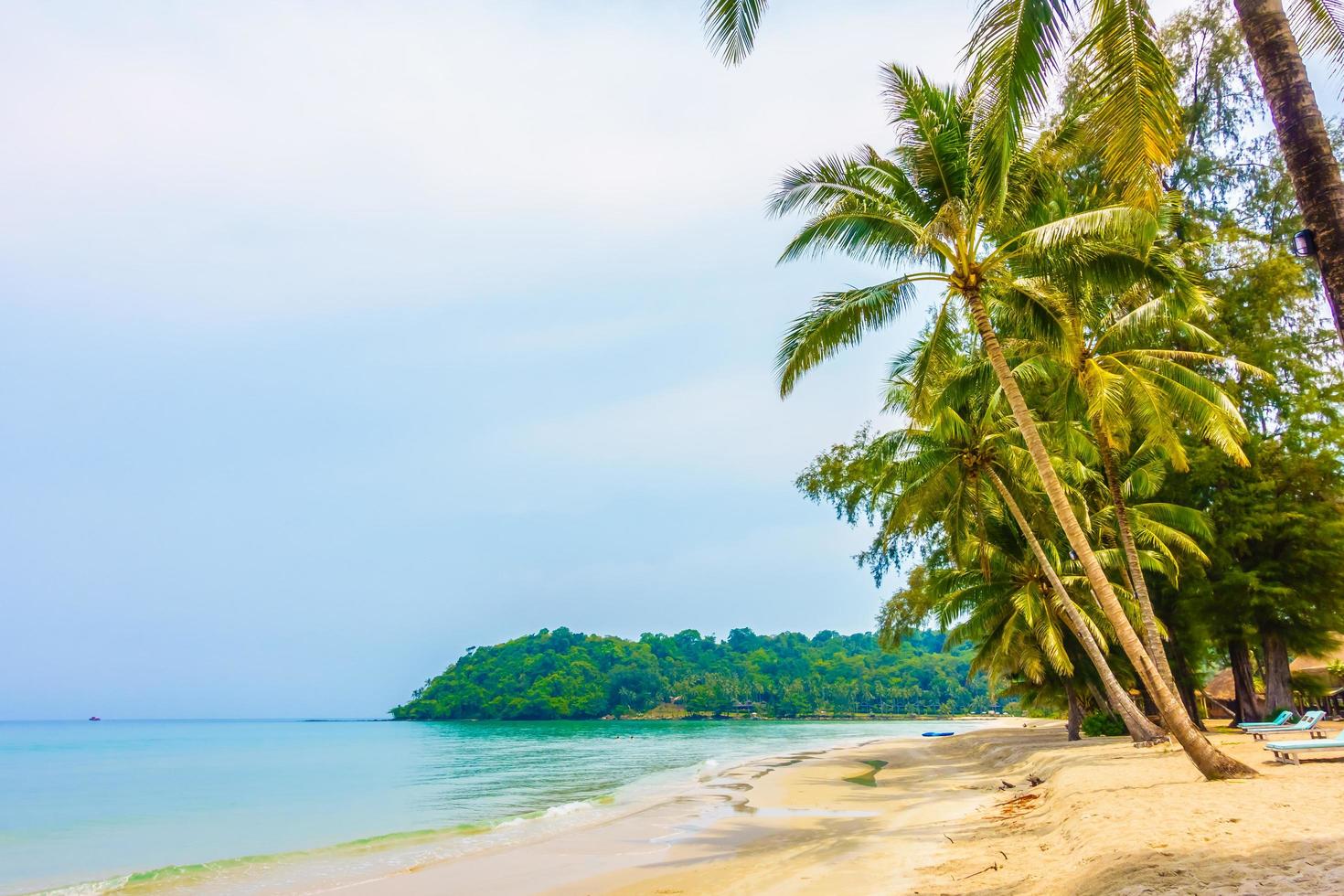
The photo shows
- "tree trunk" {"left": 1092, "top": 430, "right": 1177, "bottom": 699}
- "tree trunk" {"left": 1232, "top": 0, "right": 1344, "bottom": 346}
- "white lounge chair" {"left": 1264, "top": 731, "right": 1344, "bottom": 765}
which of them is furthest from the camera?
"tree trunk" {"left": 1092, "top": 430, "right": 1177, "bottom": 699}

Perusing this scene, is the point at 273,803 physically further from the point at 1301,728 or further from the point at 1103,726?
the point at 1301,728

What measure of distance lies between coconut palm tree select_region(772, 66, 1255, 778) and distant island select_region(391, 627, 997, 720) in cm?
10084

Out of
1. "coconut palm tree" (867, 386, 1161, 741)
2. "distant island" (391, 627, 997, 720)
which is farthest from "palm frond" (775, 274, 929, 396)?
"distant island" (391, 627, 997, 720)

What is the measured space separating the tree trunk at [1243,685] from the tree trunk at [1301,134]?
19991 mm

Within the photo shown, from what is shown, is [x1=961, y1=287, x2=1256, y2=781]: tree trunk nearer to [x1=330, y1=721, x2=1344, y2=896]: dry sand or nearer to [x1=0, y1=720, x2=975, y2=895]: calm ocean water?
[x1=330, y1=721, x2=1344, y2=896]: dry sand

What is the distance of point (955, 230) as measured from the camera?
10117mm

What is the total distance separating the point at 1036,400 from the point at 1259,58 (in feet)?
49.7

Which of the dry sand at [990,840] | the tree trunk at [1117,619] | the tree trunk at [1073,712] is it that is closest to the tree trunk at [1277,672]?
the dry sand at [990,840]

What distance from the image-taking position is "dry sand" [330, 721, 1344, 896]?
5.32 meters

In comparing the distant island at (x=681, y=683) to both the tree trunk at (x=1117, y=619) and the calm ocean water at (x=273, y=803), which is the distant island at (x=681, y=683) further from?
the tree trunk at (x=1117, y=619)

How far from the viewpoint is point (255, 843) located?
15.4 m

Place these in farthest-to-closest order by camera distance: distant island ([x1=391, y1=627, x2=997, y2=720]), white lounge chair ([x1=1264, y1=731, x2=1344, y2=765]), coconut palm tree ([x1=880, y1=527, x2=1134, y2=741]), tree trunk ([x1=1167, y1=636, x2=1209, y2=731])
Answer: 1. distant island ([x1=391, y1=627, x2=997, y2=720])
2. tree trunk ([x1=1167, y1=636, x2=1209, y2=731])
3. coconut palm tree ([x1=880, y1=527, x2=1134, y2=741])
4. white lounge chair ([x1=1264, y1=731, x2=1344, y2=765])

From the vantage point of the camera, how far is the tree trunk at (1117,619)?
8953mm

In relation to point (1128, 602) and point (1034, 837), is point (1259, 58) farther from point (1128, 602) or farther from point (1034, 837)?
point (1128, 602)
